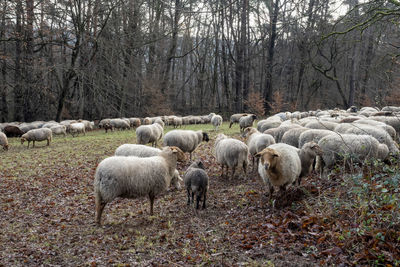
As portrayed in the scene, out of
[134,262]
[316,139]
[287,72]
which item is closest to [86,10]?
[316,139]

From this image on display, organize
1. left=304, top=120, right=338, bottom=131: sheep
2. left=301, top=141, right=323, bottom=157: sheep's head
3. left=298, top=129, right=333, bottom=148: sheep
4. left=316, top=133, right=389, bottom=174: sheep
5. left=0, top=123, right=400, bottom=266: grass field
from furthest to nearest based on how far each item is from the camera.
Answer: left=304, top=120, right=338, bottom=131: sheep
left=298, top=129, right=333, bottom=148: sheep
left=316, top=133, right=389, bottom=174: sheep
left=301, top=141, right=323, bottom=157: sheep's head
left=0, top=123, right=400, bottom=266: grass field

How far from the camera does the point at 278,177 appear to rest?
5.88 m

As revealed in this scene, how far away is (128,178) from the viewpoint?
5988 millimetres

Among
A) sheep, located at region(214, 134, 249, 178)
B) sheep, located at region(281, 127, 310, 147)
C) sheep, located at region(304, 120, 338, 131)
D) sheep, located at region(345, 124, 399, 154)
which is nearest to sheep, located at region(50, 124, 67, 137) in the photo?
sheep, located at region(214, 134, 249, 178)

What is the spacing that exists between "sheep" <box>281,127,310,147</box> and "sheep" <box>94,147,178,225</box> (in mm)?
4581

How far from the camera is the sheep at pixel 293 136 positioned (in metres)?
9.32

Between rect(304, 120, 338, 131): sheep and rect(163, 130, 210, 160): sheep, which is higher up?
rect(304, 120, 338, 131): sheep

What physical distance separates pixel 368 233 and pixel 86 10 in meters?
27.2

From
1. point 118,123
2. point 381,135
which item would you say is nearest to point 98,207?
point 381,135

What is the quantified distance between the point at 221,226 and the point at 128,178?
7.09 feet

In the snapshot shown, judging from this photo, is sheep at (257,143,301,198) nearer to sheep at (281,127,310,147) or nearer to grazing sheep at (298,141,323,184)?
grazing sheep at (298,141,323,184)

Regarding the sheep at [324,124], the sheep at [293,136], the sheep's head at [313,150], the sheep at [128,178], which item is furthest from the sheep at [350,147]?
the sheep at [128,178]

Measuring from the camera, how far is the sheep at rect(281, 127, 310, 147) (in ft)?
30.6

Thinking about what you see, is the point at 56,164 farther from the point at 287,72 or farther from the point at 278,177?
the point at 287,72
